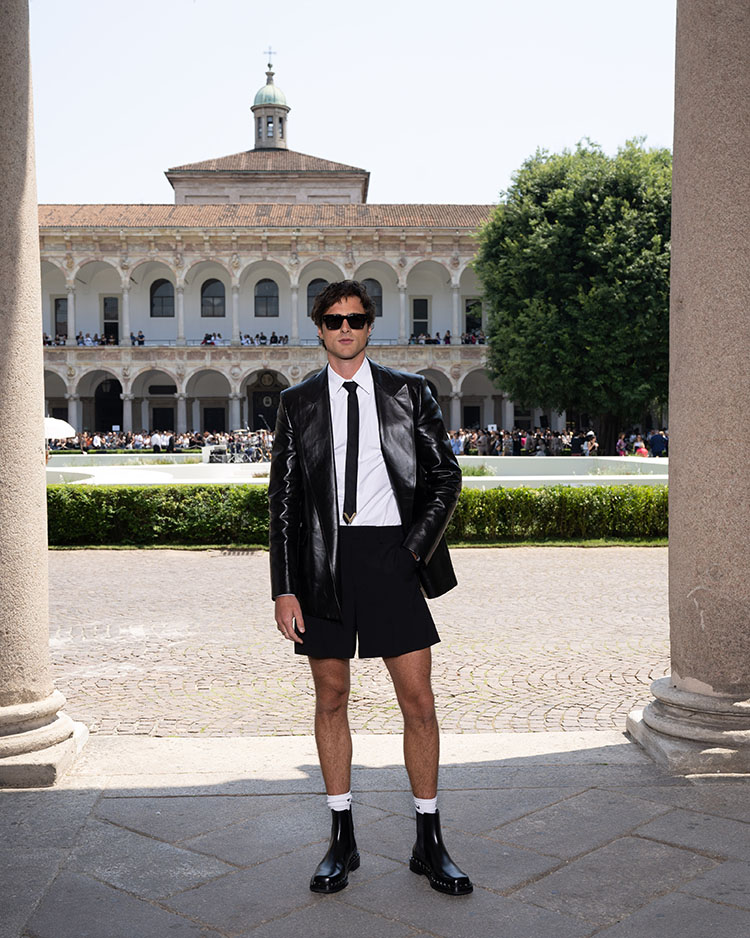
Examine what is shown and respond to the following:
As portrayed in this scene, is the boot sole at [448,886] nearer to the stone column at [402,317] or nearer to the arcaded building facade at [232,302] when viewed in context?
the arcaded building facade at [232,302]

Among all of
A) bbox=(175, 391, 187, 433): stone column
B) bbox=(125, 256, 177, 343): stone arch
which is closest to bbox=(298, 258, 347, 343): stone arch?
bbox=(125, 256, 177, 343): stone arch

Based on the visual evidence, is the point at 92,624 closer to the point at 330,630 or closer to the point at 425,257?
the point at 330,630

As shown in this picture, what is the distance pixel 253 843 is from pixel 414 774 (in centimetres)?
64

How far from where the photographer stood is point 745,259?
409 cm

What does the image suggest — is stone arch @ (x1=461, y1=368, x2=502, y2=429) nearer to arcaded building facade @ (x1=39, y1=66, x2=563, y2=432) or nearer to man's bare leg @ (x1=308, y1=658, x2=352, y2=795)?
arcaded building facade @ (x1=39, y1=66, x2=563, y2=432)

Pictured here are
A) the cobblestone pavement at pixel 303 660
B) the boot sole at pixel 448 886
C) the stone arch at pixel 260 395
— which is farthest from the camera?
the stone arch at pixel 260 395

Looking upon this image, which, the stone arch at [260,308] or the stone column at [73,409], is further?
the stone arch at [260,308]

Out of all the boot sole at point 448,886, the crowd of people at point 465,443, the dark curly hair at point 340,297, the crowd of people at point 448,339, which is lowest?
the boot sole at point 448,886

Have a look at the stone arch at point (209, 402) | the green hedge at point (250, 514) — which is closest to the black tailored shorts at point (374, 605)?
the green hedge at point (250, 514)

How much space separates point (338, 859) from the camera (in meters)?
3.06

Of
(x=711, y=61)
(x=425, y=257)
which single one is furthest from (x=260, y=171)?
(x=711, y=61)

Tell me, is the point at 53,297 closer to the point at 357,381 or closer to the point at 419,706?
the point at 357,381

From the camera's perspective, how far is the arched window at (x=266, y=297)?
5028 cm

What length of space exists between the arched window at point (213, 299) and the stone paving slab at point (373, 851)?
154 ft
